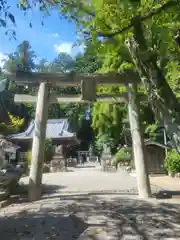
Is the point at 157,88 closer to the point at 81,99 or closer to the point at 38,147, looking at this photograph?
the point at 81,99

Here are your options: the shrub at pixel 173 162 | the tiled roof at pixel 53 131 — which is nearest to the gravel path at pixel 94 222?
the shrub at pixel 173 162

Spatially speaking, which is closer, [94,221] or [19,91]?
[94,221]

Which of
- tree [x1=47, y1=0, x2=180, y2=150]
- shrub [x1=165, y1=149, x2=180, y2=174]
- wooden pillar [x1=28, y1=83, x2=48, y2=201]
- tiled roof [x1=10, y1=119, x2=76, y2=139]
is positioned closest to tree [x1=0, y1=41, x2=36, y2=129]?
tiled roof [x1=10, y1=119, x2=76, y2=139]

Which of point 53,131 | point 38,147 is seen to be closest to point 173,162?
point 38,147

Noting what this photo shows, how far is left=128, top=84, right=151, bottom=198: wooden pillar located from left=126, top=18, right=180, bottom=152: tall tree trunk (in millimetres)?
4683

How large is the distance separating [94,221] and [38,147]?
373 cm

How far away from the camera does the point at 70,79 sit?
8297 mm

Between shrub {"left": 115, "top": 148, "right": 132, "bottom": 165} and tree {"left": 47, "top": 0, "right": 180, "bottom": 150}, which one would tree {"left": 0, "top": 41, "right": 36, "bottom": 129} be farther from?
tree {"left": 47, "top": 0, "right": 180, "bottom": 150}

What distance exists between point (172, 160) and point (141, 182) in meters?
7.92

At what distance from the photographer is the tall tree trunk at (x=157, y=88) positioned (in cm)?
336

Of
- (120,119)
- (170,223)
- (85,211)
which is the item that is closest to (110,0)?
(170,223)

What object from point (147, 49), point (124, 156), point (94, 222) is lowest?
point (94, 222)

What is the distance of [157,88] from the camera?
343cm

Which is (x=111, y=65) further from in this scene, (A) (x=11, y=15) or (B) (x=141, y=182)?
(A) (x=11, y=15)
